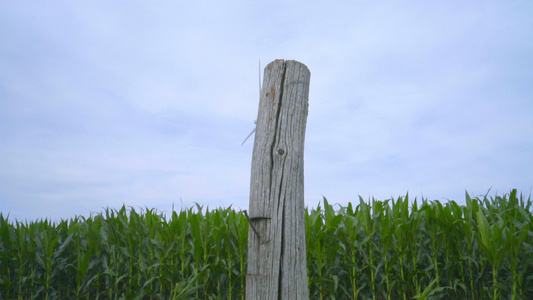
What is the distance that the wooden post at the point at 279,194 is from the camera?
3447 millimetres

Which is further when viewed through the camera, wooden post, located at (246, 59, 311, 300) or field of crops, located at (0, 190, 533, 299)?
field of crops, located at (0, 190, 533, 299)

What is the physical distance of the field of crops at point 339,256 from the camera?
459 cm

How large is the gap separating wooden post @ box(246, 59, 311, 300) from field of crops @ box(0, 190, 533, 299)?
123 centimetres

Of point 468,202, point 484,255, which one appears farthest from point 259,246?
point 468,202

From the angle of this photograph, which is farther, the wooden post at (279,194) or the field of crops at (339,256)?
the field of crops at (339,256)

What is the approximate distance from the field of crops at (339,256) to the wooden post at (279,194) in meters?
1.23

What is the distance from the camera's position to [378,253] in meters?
4.82

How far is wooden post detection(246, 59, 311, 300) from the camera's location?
136 inches

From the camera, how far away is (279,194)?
351 cm

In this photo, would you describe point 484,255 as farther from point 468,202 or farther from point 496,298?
point 468,202

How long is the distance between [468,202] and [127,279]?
4480 mm

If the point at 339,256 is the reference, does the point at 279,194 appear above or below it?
above

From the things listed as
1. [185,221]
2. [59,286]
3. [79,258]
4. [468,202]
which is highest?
[468,202]

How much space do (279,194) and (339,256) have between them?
1.67 metres
